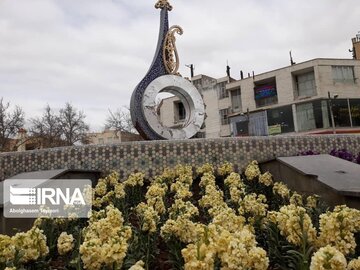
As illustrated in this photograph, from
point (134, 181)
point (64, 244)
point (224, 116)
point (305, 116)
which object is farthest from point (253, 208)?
point (224, 116)

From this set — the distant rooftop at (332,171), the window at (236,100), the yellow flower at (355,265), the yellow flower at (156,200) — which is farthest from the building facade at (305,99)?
the yellow flower at (355,265)

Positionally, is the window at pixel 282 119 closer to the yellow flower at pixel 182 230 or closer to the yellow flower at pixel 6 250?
the yellow flower at pixel 182 230

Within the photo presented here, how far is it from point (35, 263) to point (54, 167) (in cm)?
578

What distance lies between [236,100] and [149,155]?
28.4 meters

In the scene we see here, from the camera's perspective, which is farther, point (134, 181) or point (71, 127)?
point (71, 127)

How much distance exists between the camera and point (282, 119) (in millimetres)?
30953

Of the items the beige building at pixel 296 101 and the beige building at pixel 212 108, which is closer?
the beige building at pixel 296 101

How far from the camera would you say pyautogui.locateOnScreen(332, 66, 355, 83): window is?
29.0 m

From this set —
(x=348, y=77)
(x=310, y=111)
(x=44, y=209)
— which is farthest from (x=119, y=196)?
(x=348, y=77)

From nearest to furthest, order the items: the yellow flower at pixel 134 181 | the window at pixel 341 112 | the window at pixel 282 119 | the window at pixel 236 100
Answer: the yellow flower at pixel 134 181
the window at pixel 341 112
the window at pixel 282 119
the window at pixel 236 100

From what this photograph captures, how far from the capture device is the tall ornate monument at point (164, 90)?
36.7 ft

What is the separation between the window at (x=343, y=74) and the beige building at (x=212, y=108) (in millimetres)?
11515

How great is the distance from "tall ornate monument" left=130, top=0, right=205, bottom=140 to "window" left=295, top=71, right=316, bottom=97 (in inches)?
800

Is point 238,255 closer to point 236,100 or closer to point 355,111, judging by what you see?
point 355,111
